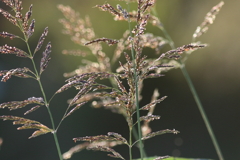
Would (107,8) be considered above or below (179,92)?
below

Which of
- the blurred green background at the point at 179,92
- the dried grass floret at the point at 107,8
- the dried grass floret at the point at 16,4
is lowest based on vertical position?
the dried grass floret at the point at 107,8

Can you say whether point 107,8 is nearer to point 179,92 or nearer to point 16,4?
point 16,4

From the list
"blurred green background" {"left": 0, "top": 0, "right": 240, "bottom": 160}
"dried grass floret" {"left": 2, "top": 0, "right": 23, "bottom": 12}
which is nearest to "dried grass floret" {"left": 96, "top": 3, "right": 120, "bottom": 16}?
"dried grass floret" {"left": 2, "top": 0, "right": 23, "bottom": 12}

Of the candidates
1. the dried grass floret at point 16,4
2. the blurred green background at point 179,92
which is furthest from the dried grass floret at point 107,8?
the blurred green background at point 179,92

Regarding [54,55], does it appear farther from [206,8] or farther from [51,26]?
[206,8]

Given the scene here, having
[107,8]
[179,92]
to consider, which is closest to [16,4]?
[107,8]

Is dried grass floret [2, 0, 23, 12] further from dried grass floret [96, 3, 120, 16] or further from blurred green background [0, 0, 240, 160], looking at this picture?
blurred green background [0, 0, 240, 160]

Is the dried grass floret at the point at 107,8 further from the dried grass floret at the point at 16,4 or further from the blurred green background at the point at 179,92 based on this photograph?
the blurred green background at the point at 179,92

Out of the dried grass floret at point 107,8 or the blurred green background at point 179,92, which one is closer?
the dried grass floret at point 107,8
